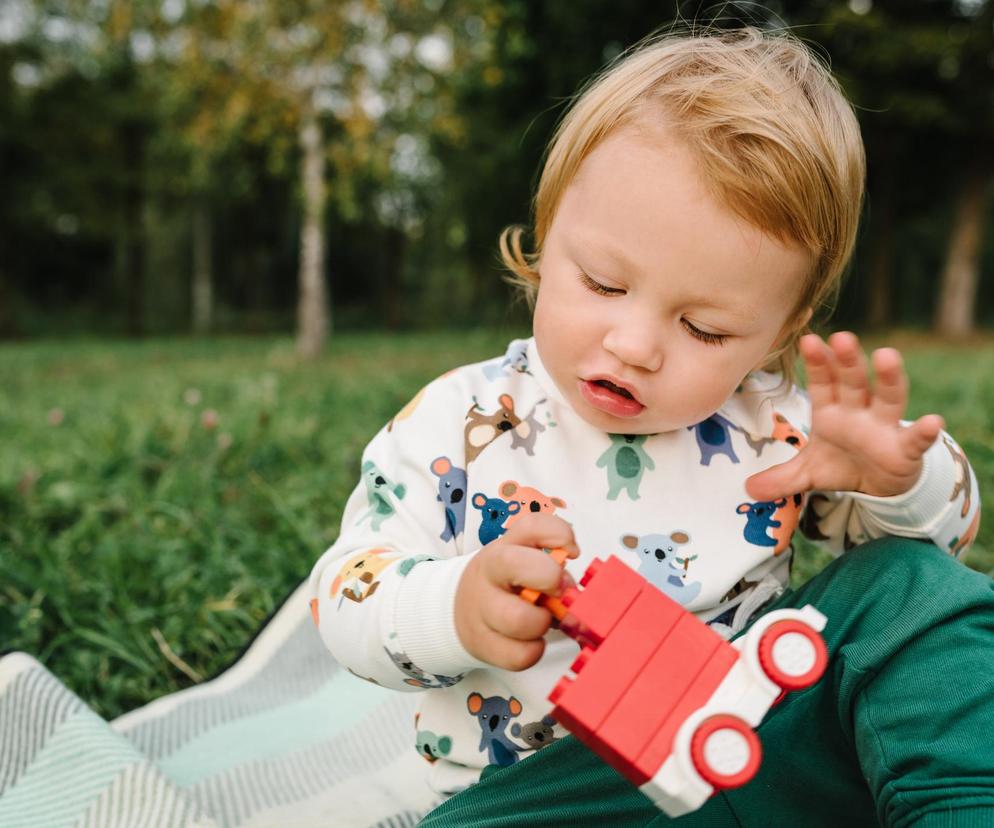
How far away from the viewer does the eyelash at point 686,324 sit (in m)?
1.16

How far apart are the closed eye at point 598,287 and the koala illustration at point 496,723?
0.53m

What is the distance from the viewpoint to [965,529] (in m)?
1.32

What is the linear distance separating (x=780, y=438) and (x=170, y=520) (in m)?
1.65

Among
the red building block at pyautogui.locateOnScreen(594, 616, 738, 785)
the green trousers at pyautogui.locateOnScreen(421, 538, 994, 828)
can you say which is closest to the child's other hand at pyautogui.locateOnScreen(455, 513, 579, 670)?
the red building block at pyautogui.locateOnScreen(594, 616, 738, 785)

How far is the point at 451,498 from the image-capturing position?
4.21 ft

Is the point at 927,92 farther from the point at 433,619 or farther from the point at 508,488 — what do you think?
the point at 433,619

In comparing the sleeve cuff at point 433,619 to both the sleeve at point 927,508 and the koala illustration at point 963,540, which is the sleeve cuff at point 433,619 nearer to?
the sleeve at point 927,508

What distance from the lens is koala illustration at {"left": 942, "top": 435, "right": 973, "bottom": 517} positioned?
129cm

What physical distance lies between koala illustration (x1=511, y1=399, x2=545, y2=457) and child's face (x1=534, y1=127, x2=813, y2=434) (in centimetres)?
11

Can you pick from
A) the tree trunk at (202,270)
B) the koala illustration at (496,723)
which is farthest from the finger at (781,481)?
the tree trunk at (202,270)

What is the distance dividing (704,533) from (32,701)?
1105 millimetres

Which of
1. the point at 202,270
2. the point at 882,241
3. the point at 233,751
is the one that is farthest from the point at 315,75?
the point at 202,270

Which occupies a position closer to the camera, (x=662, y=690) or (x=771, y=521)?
(x=662, y=690)

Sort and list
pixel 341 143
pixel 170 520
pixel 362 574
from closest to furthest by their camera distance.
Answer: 1. pixel 362 574
2. pixel 170 520
3. pixel 341 143
